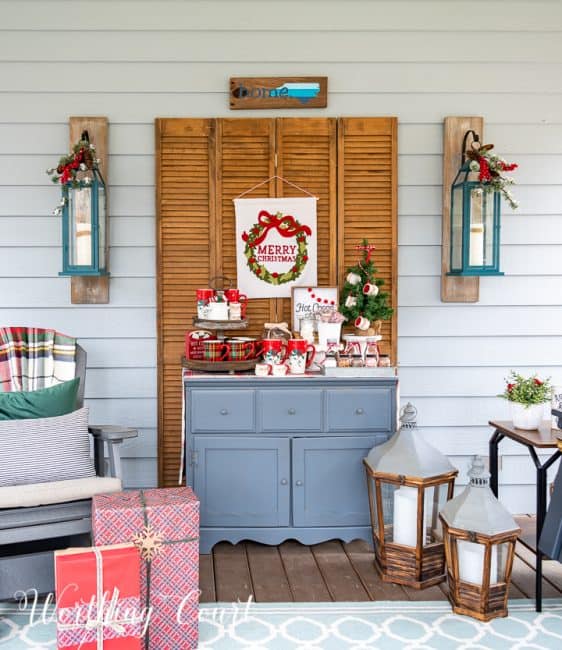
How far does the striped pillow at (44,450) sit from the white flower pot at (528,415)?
1.88 metres

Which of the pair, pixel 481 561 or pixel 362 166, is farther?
pixel 362 166

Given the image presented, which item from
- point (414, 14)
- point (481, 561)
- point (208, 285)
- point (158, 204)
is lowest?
point (481, 561)

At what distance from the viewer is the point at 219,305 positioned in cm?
402

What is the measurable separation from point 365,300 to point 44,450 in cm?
175

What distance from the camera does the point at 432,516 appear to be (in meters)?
3.49

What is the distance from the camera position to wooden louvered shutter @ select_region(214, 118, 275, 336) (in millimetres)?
4277

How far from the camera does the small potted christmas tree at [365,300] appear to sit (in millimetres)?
4078

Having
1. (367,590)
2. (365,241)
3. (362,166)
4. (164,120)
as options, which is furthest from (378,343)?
(164,120)

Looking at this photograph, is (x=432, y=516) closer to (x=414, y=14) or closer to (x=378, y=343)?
(x=378, y=343)

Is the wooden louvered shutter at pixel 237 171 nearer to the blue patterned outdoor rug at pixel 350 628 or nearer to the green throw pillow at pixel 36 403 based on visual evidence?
the green throw pillow at pixel 36 403

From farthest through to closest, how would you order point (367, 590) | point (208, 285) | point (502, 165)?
point (208, 285)
point (502, 165)
point (367, 590)

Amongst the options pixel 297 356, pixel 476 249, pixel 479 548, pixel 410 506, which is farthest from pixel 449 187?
pixel 479 548

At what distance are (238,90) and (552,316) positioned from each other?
6.90 ft

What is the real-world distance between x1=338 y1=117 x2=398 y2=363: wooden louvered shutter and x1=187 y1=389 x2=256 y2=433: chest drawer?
3.10 ft
